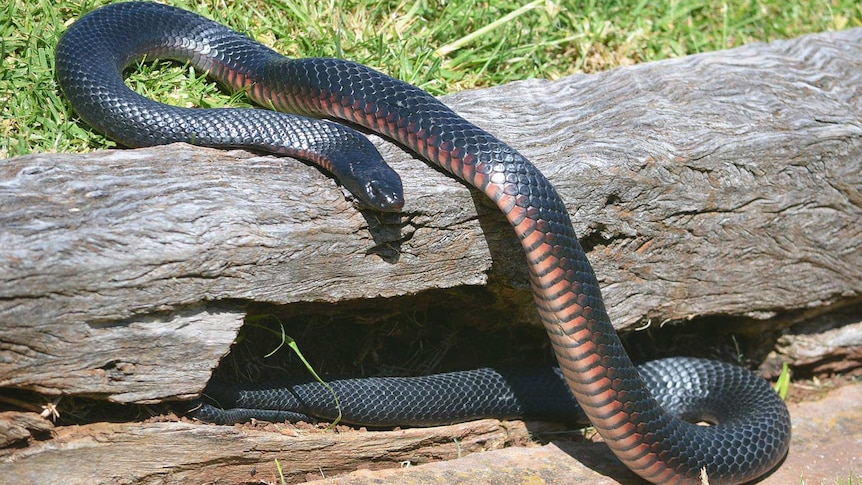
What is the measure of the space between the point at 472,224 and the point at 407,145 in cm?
50

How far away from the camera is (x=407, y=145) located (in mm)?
3994

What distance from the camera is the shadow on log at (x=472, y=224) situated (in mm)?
3199

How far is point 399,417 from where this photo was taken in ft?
13.8

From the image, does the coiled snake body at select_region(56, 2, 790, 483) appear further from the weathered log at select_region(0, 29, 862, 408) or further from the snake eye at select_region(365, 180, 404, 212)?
the weathered log at select_region(0, 29, 862, 408)

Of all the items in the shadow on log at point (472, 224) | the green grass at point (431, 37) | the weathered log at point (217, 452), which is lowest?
the weathered log at point (217, 452)

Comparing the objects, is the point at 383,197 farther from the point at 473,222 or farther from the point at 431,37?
the point at 431,37

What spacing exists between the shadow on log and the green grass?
25.9 inches

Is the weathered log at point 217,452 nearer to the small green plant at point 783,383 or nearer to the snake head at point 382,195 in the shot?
the snake head at point 382,195

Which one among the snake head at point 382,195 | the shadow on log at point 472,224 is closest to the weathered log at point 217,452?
the shadow on log at point 472,224

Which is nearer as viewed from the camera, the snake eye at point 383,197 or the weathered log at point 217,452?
the weathered log at point 217,452

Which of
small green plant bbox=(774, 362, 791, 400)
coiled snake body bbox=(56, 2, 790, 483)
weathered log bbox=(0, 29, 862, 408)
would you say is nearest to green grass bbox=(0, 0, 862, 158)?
coiled snake body bbox=(56, 2, 790, 483)

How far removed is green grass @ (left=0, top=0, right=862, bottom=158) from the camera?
13.9 feet

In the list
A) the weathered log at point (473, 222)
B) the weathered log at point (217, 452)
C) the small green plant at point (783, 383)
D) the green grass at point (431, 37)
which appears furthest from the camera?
the small green plant at point (783, 383)

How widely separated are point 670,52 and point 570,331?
298 centimetres
